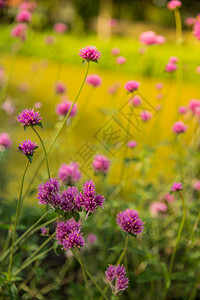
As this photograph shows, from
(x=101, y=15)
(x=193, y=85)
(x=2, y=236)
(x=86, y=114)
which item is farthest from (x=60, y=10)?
(x=2, y=236)

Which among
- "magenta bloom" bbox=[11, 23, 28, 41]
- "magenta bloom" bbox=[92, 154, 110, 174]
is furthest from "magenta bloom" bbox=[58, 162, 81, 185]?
"magenta bloom" bbox=[11, 23, 28, 41]

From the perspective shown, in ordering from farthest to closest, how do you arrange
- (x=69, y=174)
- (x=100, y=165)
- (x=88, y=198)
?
1. (x=100, y=165)
2. (x=69, y=174)
3. (x=88, y=198)

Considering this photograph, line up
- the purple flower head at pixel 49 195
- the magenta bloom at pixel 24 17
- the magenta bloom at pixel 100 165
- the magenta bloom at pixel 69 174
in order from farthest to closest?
the magenta bloom at pixel 24 17 → the magenta bloom at pixel 100 165 → the magenta bloom at pixel 69 174 → the purple flower head at pixel 49 195

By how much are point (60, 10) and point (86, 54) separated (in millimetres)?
13239

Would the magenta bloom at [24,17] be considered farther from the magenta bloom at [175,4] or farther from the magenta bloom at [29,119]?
the magenta bloom at [29,119]

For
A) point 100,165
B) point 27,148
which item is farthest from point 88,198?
point 100,165

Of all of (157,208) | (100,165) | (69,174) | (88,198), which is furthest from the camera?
(157,208)

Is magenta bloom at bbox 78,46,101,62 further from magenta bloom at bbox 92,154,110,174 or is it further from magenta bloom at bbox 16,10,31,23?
magenta bloom at bbox 16,10,31,23

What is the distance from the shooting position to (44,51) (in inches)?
317

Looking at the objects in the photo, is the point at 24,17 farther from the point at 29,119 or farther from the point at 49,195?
the point at 49,195

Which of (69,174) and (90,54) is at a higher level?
(90,54)

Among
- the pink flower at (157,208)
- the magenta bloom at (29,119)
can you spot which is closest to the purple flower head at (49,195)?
the magenta bloom at (29,119)

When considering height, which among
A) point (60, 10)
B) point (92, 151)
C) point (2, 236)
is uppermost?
point (60, 10)

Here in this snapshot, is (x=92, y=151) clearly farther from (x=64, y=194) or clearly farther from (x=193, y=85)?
(x=193, y=85)
